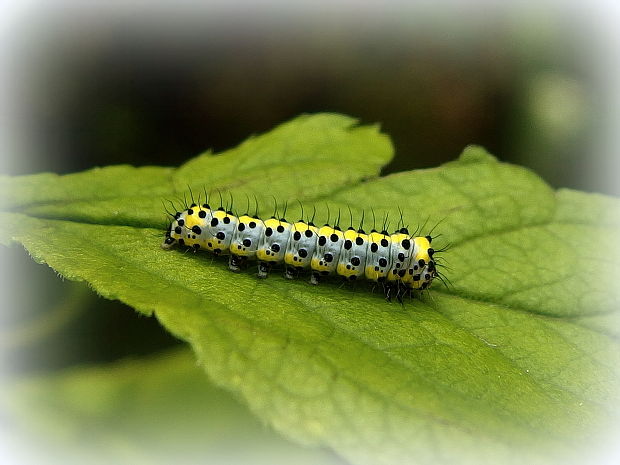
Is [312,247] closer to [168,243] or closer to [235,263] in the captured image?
[235,263]

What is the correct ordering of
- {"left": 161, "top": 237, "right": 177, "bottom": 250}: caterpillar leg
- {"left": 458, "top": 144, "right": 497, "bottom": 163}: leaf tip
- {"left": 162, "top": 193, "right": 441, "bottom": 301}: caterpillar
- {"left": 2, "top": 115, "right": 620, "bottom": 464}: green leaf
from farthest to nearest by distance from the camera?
{"left": 458, "top": 144, "right": 497, "bottom": 163}: leaf tip, {"left": 162, "top": 193, "right": 441, "bottom": 301}: caterpillar, {"left": 161, "top": 237, "right": 177, "bottom": 250}: caterpillar leg, {"left": 2, "top": 115, "right": 620, "bottom": 464}: green leaf

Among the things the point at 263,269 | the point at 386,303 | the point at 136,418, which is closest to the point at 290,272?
the point at 263,269


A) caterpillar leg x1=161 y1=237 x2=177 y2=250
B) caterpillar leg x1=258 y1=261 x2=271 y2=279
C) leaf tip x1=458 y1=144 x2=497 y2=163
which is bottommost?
caterpillar leg x1=258 y1=261 x2=271 y2=279

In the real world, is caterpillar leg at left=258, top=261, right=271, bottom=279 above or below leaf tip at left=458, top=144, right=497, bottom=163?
below

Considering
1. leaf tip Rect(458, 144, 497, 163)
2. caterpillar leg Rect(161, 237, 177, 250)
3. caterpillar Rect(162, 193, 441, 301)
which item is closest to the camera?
caterpillar leg Rect(161, 237, 177, 250)

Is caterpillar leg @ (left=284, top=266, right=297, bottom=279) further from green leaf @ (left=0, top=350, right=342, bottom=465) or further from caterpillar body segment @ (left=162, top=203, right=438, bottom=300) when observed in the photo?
green leaf @ (left=0, top=350, right=342, bottom=465)

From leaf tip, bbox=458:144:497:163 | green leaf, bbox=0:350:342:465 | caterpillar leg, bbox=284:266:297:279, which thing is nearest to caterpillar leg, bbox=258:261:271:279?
caterpillar leg, bbox=284:266:297:279

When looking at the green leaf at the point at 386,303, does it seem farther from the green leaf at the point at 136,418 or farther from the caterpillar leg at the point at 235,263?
the green leaf at the point at 136,418

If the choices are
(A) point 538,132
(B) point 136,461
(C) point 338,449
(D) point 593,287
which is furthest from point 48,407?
(A) point 538,132
